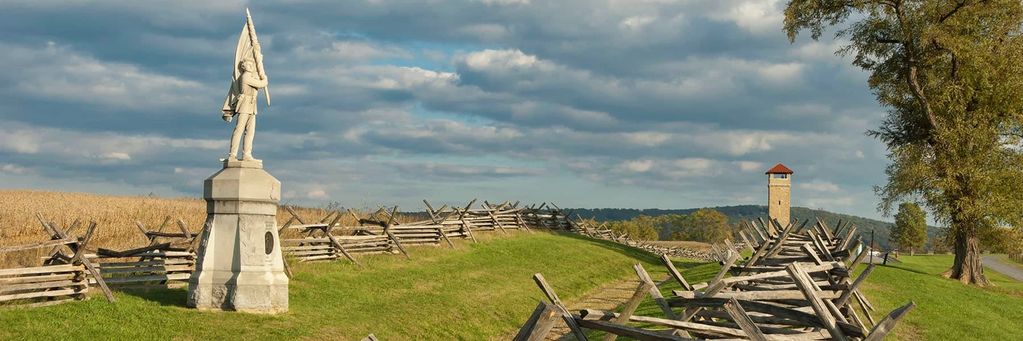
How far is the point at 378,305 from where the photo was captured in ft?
59.3

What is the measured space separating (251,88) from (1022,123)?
2638cm

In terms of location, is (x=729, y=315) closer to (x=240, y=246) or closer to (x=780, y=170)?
(x=240, y=246)

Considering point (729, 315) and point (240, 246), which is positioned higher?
point (240, 246)

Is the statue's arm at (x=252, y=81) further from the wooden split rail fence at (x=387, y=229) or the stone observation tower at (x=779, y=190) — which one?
the stone observation tower at (x=779, y=190)

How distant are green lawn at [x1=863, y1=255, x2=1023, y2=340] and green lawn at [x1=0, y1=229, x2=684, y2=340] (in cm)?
804

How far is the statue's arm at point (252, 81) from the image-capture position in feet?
54.2

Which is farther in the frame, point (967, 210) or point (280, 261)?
point (967, 210)

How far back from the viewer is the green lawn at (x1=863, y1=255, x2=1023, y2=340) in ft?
62.0

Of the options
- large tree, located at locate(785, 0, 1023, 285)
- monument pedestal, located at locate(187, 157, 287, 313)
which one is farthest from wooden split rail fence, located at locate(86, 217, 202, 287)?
large tree, located at locate(785, 0, 1023, 285)

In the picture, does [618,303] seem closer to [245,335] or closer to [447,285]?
[447,285]

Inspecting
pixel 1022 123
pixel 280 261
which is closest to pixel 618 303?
pixel 280 261

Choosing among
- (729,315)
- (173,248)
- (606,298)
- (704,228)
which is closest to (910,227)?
(704,228)

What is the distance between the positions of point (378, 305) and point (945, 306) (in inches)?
566

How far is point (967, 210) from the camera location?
30406mm
